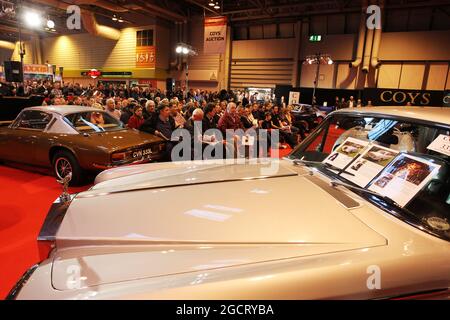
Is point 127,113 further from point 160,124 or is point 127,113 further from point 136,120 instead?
point 160,124

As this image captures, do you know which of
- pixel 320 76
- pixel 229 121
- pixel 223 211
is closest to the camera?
→ pixel 223 211

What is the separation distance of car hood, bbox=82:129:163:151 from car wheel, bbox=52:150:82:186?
1.48ft

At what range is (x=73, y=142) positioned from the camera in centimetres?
509

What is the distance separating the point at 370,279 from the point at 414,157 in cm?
99

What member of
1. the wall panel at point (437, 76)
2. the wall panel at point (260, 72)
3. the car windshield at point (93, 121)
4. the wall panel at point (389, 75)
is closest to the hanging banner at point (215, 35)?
the wall panel at point (260, 72)

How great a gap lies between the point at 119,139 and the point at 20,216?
1917 millimetres

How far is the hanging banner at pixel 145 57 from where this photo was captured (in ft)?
80.0

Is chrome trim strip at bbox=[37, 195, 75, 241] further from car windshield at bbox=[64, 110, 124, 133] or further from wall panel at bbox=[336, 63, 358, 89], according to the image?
wall panel at bbox=[336, 63, 358, 89]

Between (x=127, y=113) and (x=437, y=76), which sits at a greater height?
(x=437, y=76)

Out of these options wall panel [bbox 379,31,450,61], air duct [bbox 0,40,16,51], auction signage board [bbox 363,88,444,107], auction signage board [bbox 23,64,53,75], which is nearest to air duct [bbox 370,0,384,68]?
wall panel [bbox 379,31,450,61]

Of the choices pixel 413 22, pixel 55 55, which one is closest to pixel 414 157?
pixel 413 22

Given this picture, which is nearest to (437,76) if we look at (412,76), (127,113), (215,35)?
(412,76)

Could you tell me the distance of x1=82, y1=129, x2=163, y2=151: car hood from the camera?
16.4ft

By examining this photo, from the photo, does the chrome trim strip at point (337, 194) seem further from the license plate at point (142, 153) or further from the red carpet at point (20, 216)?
the license plate at point (142, 153)
